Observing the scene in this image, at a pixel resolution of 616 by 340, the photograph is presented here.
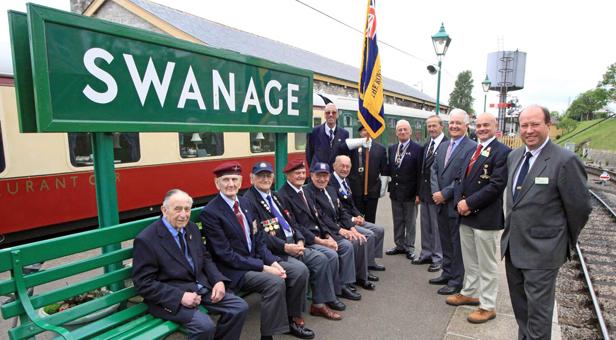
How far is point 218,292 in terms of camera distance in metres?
2.67

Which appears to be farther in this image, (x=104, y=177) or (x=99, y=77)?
(x=104, y=177)

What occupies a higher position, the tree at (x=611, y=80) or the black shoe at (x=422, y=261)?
the tree at (x=611, y=80)

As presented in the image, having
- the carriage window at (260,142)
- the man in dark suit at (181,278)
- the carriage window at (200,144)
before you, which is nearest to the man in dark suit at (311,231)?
the man in dark suit at (181,278)

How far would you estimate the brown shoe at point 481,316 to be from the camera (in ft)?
11.0

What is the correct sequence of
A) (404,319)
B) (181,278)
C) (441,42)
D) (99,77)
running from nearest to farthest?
(99,77) → (181,278) → (404,319) → (441,42)

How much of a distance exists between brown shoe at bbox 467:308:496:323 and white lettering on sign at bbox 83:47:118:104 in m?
3.50

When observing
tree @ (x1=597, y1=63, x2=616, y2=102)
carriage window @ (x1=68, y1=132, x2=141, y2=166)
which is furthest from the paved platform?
tree @ (x1=597, y1=63, x2=616, y2=102)

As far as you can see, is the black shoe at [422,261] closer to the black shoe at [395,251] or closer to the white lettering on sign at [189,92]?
the black shoe at [395,251]

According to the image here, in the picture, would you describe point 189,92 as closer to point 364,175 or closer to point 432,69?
point 364,175

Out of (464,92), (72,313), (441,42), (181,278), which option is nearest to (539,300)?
(181,278)

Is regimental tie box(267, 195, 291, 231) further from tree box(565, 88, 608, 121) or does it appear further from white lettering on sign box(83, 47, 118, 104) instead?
tree box(565, 88, 608, 121)

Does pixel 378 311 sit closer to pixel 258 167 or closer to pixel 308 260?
pixel 308 260

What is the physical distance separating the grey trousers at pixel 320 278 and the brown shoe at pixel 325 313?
91 mm

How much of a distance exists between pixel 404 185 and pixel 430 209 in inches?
19.0
